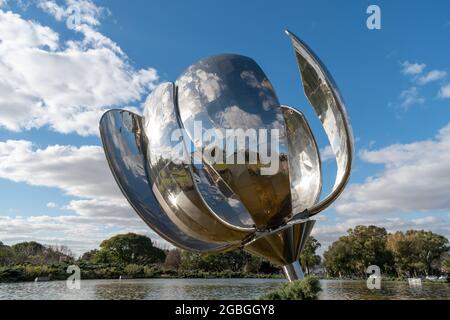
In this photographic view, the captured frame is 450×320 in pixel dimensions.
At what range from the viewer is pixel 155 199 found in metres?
5.01

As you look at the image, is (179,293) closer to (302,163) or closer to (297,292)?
(297,292)

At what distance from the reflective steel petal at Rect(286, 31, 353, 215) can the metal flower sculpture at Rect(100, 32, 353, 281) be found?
12 mm

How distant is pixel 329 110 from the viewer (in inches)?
184

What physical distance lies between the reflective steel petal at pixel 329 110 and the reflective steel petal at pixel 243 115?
477 millimetres

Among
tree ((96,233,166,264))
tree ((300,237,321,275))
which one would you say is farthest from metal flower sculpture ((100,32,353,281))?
tree ((96,233,166,264))

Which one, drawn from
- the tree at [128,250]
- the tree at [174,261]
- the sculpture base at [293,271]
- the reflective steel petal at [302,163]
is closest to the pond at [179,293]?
the reflective steel petal at [302,163]

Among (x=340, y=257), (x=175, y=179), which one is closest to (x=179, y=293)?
(x=175, y=179)

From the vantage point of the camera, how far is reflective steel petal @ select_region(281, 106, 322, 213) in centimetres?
530

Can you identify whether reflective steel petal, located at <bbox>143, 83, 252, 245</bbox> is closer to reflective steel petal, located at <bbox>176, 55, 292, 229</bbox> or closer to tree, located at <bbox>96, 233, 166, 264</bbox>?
reflective steel petal, located at <bbox>176, 55, 292, 229</bbox>
